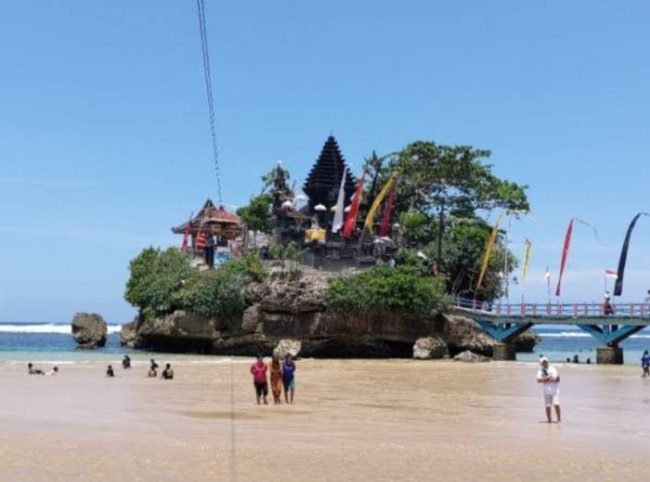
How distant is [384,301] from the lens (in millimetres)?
52906

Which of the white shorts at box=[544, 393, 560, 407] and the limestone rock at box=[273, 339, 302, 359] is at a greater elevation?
the limestone rock at box=[273, 339, 302, 359]

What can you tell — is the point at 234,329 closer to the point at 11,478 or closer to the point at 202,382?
the point at 202,382

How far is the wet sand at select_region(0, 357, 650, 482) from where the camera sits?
13156 mm

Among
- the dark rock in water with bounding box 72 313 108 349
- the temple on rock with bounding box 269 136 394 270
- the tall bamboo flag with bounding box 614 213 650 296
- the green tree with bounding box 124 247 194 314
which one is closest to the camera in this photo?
the tall bamboo flag with bounding box 614 213 650 296

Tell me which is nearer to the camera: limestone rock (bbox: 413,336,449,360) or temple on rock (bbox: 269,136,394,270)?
limestone rock (bbox: 413,336,449,360)

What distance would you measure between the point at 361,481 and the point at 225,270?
46.9m

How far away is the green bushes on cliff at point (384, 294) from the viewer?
52.9 meters

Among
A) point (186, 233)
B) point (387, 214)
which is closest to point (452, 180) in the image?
point (387, 214)

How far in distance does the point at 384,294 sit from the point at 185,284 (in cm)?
1621

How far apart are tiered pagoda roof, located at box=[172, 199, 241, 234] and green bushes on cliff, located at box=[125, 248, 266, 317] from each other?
10.4 metres

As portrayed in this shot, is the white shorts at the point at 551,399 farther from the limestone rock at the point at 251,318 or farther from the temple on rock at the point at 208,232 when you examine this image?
the temple on rock at the point at 208,232

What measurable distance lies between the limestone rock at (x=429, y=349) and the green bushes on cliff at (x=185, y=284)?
1169cm

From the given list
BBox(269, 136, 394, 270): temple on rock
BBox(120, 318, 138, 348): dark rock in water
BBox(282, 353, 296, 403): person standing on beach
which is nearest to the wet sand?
BBox(282, 353, 296, 403): person standing on beach

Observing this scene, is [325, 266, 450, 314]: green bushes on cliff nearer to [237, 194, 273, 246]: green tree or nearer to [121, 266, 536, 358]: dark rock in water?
[121, 266, 536, 358]: dark rock in water
